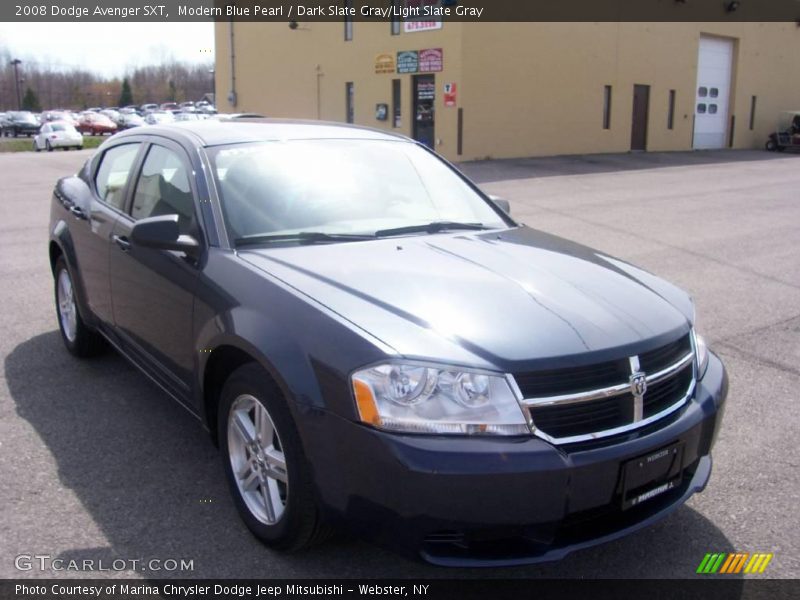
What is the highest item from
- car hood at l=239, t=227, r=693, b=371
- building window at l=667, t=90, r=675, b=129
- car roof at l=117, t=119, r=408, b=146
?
building window at l=667, t=90, r=675, b=129

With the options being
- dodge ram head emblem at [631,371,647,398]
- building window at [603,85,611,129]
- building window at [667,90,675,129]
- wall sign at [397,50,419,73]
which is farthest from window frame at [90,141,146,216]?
building window at [667,90,675,129]

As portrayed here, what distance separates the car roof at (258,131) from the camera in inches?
166

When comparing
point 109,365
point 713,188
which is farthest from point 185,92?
point 109,365

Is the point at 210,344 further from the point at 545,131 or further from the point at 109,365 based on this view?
the point at 545,131

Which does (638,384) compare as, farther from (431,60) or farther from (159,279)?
(431,60)

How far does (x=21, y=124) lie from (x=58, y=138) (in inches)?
808

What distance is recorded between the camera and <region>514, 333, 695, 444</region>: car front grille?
8.71 ft

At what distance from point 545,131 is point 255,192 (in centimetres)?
2362

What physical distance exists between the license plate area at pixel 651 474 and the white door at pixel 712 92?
31785mm

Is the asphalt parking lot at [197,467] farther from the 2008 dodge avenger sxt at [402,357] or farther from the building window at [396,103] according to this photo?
the building window at [396,103]

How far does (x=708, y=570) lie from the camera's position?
122 inches

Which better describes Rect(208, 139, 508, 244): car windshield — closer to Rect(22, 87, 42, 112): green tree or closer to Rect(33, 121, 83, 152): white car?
Rect(33, 121, 83, 152): white car

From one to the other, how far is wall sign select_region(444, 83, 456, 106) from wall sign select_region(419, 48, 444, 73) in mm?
622

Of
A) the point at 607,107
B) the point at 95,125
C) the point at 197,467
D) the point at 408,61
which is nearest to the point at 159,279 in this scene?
the point at 197,467
